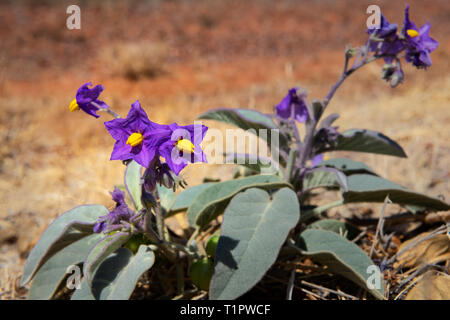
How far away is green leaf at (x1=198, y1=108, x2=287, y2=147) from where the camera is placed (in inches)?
69.8

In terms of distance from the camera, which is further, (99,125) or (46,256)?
(99,125)

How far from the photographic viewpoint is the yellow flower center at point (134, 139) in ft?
3.58

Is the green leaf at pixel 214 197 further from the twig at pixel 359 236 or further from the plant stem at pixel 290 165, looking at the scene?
the twig at pixel 359 236

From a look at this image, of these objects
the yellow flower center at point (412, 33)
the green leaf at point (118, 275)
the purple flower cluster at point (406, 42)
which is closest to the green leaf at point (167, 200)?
the green leaf at point (118, 275)

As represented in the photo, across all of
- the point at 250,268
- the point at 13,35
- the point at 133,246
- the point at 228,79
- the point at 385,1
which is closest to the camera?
the point at 250,268

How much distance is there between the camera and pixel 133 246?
5.10ft

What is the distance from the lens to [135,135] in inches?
43.4

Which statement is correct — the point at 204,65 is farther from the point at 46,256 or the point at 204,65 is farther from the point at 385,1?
the point at 385,1

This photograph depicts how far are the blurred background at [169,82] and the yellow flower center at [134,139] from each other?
1212mm

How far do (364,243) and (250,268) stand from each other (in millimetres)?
893

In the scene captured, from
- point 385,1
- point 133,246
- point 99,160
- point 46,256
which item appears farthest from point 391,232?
point 385,1

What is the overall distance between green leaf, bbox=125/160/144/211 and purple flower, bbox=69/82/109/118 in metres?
0.36

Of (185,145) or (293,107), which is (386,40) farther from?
(185,145)

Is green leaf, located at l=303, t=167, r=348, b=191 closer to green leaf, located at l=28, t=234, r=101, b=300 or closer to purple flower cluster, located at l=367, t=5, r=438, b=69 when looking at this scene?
purple flower cluster, located at l=367, t=5, r=438, b=69
